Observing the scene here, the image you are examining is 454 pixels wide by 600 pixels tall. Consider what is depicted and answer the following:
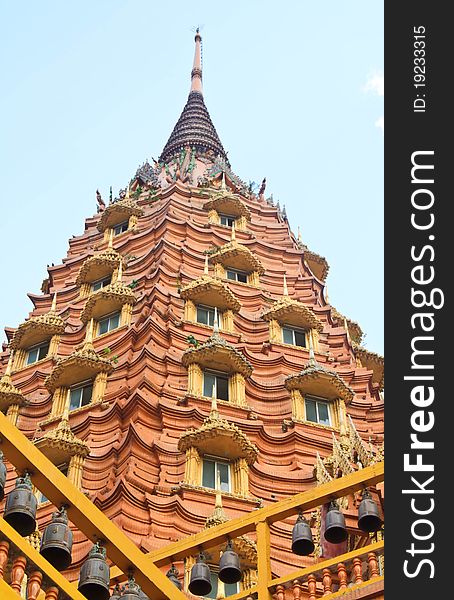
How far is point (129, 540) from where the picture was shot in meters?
10.8

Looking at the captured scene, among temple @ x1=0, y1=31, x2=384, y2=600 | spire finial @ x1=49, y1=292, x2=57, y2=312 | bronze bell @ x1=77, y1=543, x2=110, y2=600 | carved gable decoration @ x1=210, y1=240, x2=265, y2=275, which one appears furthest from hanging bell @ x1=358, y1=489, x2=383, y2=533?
carved gable decoration @ x1=210, y1=240, x2=265, y2=275

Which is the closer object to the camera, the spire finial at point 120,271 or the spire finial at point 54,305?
the spire finial at point 120,271

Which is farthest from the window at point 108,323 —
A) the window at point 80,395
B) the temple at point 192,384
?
the window at point 80,395

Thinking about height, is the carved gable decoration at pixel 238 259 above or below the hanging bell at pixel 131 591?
above

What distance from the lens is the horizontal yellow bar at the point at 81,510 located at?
9.67 meters

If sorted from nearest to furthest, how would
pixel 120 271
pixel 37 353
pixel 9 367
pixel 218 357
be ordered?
pixel 218 357 < pixel 9 367 < pixel 37 353 < pixel 120 271

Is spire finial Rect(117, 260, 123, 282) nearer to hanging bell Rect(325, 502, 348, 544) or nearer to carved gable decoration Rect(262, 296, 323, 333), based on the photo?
carved gable decoration Rect(262, 296, 323, 333)

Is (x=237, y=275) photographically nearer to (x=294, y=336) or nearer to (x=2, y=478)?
(x=294, y=336)

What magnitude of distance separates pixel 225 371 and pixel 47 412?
15.5ft

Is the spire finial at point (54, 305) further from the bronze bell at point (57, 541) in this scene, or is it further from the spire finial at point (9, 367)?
the bronze bell at point (57, 541)

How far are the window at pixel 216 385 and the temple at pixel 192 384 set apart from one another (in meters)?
0.04

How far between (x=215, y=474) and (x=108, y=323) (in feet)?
29.6

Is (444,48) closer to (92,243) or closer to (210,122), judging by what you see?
(92,243)

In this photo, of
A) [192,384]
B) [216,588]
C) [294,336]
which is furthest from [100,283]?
[216,588]
